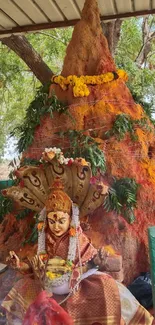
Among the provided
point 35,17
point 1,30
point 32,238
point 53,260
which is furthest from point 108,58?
point 53,260

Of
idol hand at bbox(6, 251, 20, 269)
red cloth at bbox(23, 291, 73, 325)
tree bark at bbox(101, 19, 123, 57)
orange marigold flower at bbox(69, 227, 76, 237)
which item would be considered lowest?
red cloth at bbox(23, 291, 73, 325)

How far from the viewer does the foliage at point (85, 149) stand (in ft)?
11.6

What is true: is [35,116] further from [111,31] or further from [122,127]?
[111,31]

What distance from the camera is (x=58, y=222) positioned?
2.37 meters

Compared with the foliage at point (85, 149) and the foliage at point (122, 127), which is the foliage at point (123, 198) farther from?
the foliage at point (122, 127)

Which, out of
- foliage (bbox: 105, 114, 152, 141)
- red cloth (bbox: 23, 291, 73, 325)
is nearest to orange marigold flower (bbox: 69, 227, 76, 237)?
red cloth (bbox: 23, 291, 73, 325)

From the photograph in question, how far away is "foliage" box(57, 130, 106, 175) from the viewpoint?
354 centimetres

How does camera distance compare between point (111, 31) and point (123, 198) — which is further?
point (111, 31)

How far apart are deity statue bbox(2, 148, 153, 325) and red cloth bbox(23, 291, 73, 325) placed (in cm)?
23

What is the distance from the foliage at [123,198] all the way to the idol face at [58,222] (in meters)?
1.11

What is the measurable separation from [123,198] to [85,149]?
1.85 feet

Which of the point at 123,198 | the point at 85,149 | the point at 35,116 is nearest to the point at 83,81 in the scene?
the point at 35,116

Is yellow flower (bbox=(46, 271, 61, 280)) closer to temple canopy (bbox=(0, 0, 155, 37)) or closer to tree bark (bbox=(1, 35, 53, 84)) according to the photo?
temple canopy (bbox=(0, 0, 155, 37))

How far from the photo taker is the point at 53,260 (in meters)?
2.32
